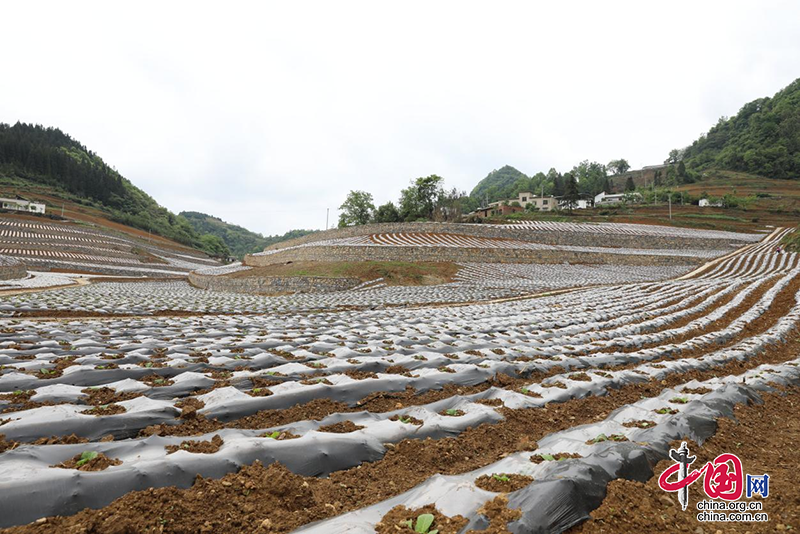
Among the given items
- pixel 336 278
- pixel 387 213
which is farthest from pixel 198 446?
pixel 387 213

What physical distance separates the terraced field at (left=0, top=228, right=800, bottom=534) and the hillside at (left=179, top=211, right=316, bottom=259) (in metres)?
107

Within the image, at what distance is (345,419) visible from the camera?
8.73ft

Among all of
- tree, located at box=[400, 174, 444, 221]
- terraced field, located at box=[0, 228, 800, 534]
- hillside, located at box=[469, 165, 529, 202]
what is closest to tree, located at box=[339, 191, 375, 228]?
tree, located at box=[400, 174, 444, 221]

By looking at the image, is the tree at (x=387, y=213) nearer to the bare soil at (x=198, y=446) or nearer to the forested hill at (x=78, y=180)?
the forested hill at (x=78, y=180)

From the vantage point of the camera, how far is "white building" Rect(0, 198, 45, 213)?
52688 millimetres

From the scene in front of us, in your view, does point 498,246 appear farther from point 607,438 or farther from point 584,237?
point 607,438

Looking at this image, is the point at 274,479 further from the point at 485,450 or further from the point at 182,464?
the point at 485,450

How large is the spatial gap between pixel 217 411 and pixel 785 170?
110 metres

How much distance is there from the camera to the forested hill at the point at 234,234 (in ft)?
399

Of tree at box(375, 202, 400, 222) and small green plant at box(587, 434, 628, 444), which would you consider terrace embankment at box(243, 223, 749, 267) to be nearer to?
tree at box(375, 202, 400, 222)

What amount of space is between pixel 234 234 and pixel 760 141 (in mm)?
147768

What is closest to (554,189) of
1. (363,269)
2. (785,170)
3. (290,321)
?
(785,170)

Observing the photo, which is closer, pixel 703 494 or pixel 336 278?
pixel 703 494

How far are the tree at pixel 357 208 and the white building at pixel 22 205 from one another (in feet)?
143
